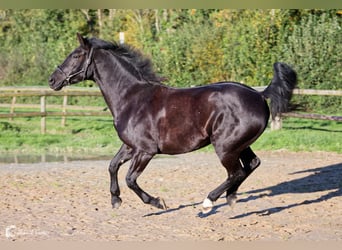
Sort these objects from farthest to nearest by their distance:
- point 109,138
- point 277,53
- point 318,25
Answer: point 277,53, point 318,25, point 109,138

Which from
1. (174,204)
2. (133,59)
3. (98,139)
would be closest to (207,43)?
(98,139)

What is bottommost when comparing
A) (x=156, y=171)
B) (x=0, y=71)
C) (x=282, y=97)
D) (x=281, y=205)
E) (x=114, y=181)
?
(x=0, y=71)

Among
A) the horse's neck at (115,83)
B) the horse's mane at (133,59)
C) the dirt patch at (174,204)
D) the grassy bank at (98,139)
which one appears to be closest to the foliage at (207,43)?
the grassy bank at (98,139)

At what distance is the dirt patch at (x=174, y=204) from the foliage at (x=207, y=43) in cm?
489

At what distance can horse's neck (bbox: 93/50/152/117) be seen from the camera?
5.76 metres

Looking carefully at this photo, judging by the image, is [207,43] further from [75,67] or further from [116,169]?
[116,169]

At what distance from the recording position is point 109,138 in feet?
41.6

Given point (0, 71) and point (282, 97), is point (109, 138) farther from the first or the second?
point (0, 71)

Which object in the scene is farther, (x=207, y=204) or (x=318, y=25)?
(x=318, y=25)

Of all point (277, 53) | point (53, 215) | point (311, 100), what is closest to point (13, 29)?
point (277, 53)

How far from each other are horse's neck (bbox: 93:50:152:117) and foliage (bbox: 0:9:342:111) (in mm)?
6952

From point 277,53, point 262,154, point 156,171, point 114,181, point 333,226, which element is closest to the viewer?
point 333,226

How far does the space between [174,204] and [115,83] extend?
1566mm

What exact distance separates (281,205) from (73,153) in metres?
6.09
